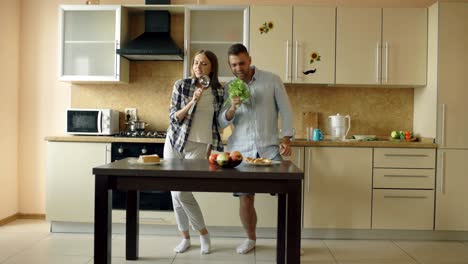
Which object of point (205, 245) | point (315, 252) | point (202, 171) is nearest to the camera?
point (202, 171)

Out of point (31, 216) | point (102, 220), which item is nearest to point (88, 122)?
point (31, 216)

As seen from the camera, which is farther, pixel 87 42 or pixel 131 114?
pixel 131 114

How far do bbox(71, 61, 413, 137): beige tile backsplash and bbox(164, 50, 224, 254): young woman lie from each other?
4.34ft

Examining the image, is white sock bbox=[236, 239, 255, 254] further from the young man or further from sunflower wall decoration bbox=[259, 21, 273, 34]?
sunflower wall decoration bbox=[259, 21, 273, 34]

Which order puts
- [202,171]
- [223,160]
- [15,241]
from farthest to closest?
[15,241] → [223,160] → [202,171]

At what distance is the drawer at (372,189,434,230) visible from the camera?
362 centimetres

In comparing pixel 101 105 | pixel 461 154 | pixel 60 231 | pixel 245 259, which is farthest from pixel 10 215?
pixel 461 154

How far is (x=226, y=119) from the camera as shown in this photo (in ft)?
9.39

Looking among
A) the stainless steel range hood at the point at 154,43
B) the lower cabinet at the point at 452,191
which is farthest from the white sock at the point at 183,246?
the lower cabinet at the point at 452,191

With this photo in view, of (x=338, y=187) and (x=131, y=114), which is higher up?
(x=131, y=114)

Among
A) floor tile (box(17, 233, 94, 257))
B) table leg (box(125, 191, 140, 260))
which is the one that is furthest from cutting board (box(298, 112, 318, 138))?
floor tile (box(17, 233, 94, 257))

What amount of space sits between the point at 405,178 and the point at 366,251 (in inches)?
29.2

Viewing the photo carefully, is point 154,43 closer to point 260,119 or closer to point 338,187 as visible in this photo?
point 260,119

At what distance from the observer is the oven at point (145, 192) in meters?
3.62
